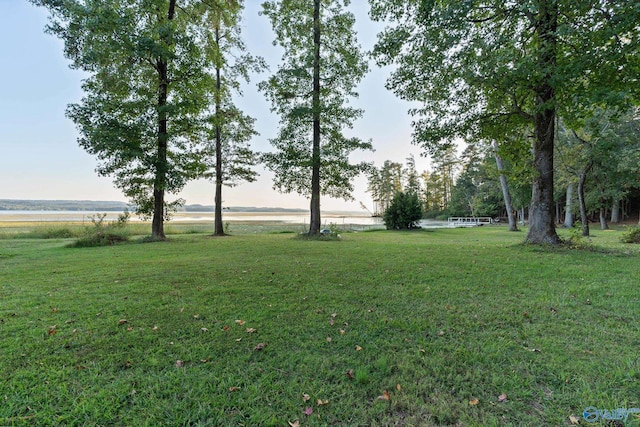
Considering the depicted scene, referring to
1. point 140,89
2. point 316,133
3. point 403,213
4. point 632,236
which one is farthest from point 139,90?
point 632,236

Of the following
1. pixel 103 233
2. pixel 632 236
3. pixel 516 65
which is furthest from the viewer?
pixel 103 233

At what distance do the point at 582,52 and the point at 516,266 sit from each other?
4512 mm

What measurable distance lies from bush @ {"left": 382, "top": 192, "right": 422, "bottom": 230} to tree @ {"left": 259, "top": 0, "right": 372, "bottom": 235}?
342 inches

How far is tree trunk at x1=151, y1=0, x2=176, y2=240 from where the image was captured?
962 cm

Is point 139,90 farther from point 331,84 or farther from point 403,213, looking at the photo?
point 403,213

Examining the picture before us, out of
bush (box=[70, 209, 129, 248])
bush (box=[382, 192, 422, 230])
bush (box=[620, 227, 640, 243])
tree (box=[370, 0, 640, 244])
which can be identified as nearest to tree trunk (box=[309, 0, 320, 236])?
tree (box=[370, 0, 640, 244])

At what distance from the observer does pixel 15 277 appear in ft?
15.2

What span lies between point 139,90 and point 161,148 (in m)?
2.15

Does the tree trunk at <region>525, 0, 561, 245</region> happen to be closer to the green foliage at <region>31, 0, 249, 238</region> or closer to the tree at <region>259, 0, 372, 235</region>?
the tree at <region>259, 0, 372, 235</region>

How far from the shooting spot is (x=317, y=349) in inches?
94.0

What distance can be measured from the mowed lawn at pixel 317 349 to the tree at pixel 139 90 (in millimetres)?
5968

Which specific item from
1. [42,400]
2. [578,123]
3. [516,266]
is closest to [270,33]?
[578,123]

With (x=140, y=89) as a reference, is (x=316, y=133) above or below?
below

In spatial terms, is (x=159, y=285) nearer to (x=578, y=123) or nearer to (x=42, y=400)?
(x=42, y=400)
